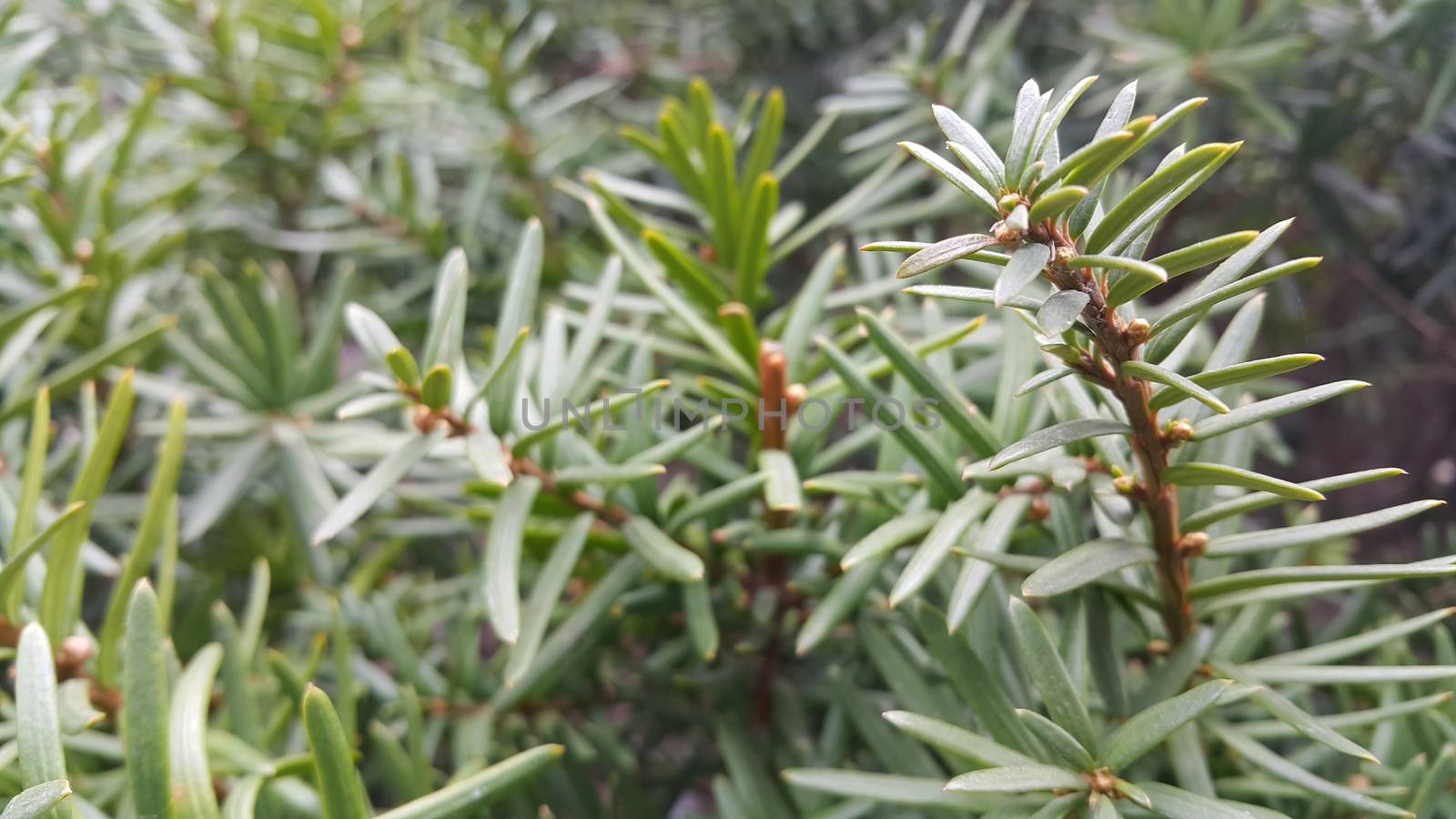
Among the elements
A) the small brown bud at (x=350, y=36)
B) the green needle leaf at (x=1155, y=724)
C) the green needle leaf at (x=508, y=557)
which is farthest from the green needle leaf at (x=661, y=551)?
the small brown bud at (x=350, y=36)

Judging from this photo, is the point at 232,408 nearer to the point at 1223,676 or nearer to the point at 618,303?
the point at 618,303

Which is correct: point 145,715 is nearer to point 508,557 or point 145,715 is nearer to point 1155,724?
point 508,557

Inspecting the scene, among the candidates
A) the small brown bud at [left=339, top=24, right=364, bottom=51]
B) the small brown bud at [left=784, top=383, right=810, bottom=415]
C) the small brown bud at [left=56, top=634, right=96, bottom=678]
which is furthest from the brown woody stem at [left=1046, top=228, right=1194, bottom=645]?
the small brown bud at [left=339, top=24, right=364, bottom=51]

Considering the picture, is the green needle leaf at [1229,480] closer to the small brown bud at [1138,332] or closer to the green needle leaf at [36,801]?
the small brown bud at [1138,332]

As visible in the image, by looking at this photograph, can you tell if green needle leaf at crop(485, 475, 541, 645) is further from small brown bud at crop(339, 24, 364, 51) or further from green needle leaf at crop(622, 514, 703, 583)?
small brown bud at crop(339, 24, 364, 51)

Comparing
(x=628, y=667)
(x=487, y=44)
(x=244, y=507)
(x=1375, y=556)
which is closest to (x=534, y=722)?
(x=628, y=667)

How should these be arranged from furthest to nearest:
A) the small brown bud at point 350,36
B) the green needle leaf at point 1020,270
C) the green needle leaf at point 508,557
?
1. the small brown bud at point 350,36
2. the green needle leaf at point 508,557
3. the green needle leaf at point 1020,270

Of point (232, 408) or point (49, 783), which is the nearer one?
point (49, 783)
